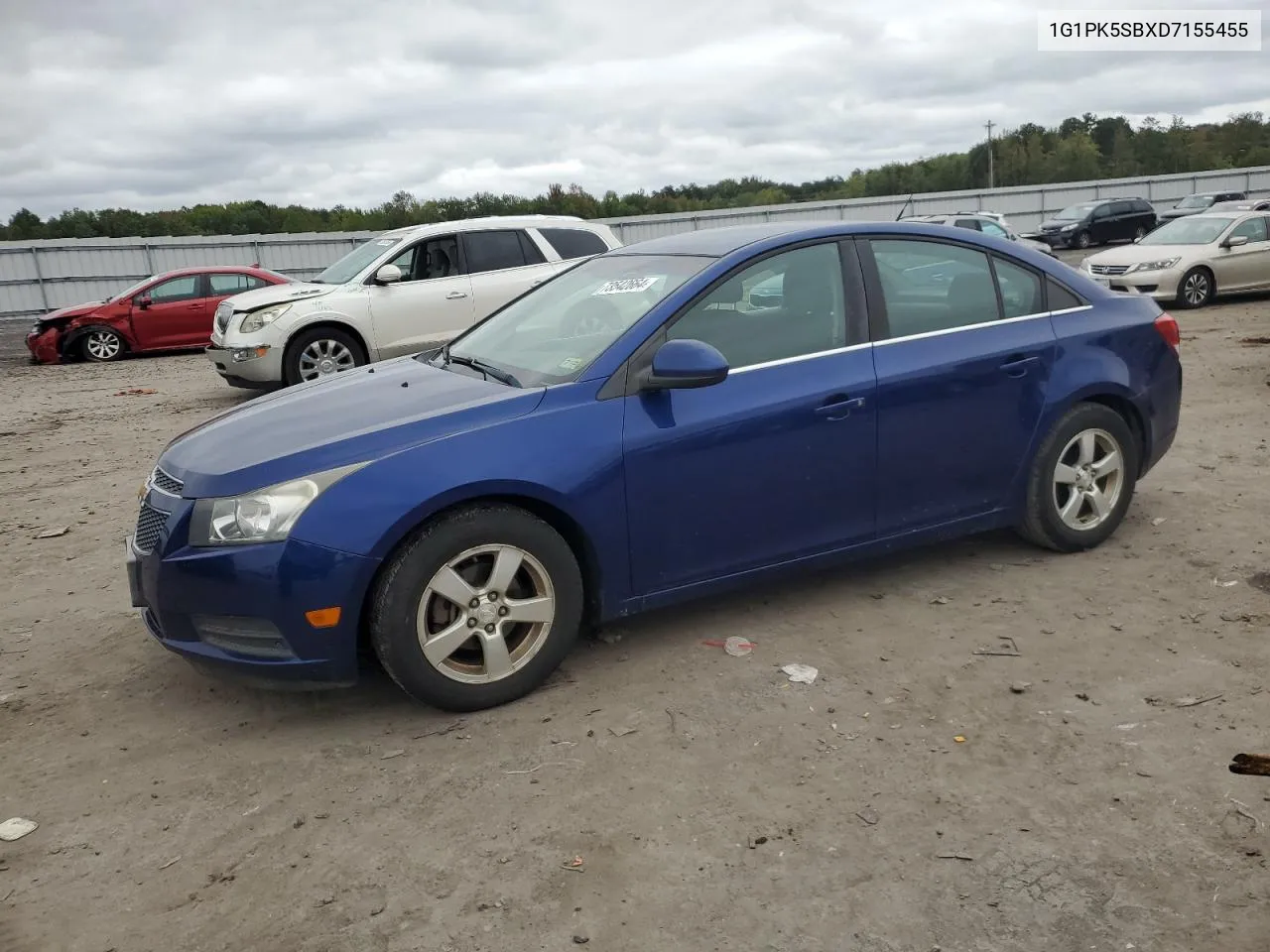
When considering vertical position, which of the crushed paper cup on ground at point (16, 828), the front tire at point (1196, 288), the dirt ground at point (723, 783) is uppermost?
the front tire at point (1196, 288)

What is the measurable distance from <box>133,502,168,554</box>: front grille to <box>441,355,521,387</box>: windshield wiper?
4.46 ft

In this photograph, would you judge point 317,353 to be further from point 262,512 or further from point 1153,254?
point 1153,254

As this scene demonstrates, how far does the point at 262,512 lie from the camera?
142 inches

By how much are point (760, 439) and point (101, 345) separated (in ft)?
52.5

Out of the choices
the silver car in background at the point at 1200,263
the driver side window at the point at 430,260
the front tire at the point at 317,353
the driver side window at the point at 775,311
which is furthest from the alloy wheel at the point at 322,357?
the silver car in background at the point at 1200,263

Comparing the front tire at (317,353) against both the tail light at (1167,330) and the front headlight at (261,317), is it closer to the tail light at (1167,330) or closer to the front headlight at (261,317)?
the front headlight at (261,317)

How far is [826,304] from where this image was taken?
4.56m

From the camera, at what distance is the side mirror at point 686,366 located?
3910mm

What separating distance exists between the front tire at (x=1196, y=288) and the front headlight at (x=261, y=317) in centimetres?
1293

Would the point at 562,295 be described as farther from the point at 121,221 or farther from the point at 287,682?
the point at 121,221

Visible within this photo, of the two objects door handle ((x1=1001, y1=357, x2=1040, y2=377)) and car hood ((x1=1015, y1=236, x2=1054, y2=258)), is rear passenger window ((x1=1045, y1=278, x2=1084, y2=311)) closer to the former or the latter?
car hood ((x1=1015, y1=236, x2=1054, y2=258))

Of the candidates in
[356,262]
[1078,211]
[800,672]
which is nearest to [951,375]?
[800,672]

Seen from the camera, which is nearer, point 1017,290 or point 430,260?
point 1017,290

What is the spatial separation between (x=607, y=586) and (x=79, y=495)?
5.24 metres
